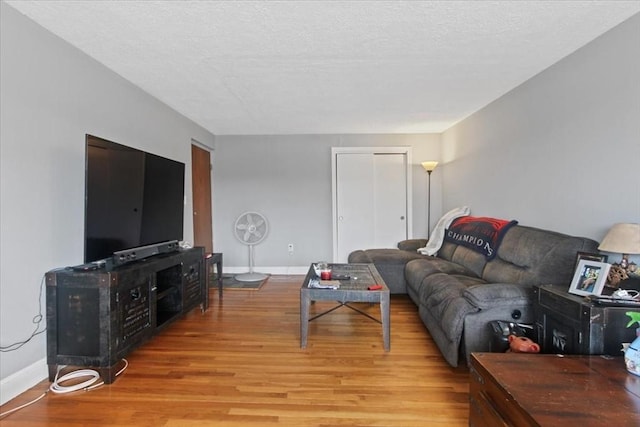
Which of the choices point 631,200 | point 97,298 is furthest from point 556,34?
point 97,298

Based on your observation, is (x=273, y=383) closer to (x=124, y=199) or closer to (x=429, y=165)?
(x=124, y=199)

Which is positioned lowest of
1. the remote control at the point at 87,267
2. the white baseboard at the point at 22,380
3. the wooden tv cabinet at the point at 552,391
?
the white baseboard at the point at 22,380

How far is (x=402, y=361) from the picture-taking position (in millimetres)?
2160

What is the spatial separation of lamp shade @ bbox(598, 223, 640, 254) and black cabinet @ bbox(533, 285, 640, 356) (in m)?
0.31

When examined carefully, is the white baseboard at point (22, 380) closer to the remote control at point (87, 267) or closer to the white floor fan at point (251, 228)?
the remote control at point (87, 267)

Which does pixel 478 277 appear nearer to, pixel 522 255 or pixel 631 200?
pixel 522 255

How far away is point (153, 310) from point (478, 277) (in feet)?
9.02

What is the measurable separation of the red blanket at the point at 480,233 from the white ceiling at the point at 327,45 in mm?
1293

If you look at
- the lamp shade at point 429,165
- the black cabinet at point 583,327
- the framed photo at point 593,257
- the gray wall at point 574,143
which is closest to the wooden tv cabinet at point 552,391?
the black cabinet at point 583,327

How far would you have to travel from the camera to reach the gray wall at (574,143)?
1.85 m

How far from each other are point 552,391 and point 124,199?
8.61ft

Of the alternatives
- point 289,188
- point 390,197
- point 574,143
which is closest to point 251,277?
point 289,188

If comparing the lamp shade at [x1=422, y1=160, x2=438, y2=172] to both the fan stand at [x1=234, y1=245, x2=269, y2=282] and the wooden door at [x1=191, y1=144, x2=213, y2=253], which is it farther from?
the wooden door at [x1=191, y1=144, x2=213, y2=253]

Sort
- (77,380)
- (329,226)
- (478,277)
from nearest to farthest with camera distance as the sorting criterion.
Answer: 1. (77,380)
2. (478,277)
3. (329,226)
